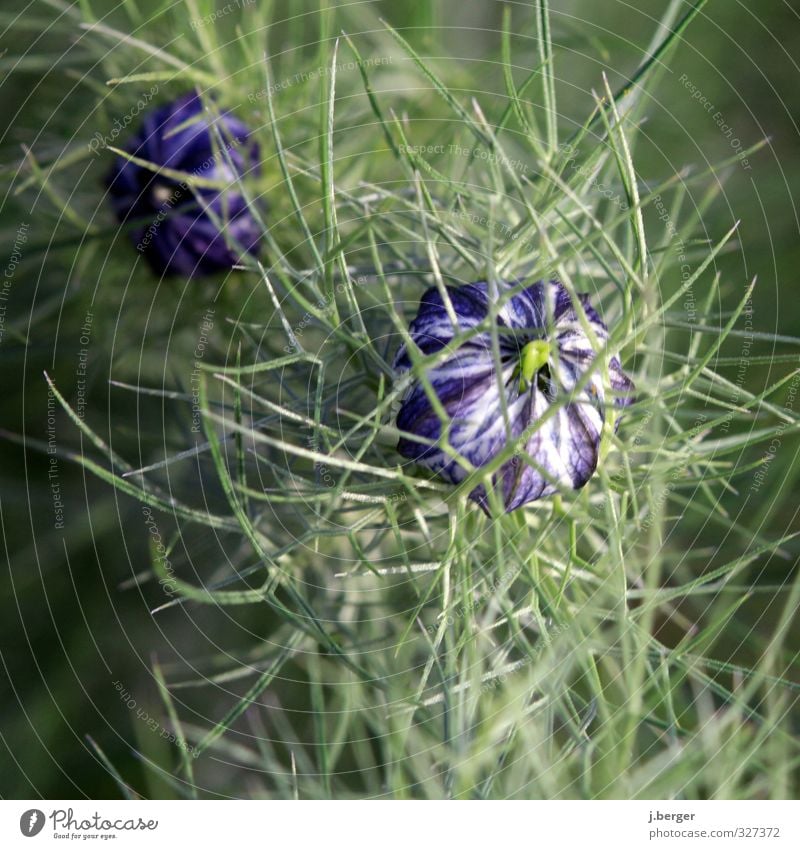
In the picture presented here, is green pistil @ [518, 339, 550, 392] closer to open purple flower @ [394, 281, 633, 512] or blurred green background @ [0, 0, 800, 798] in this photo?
open purple flower @ [394, 281, 633, 512]

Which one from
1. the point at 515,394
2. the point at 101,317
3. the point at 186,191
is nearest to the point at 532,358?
the point at 515,394

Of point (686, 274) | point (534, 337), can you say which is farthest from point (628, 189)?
point (686, 274)
